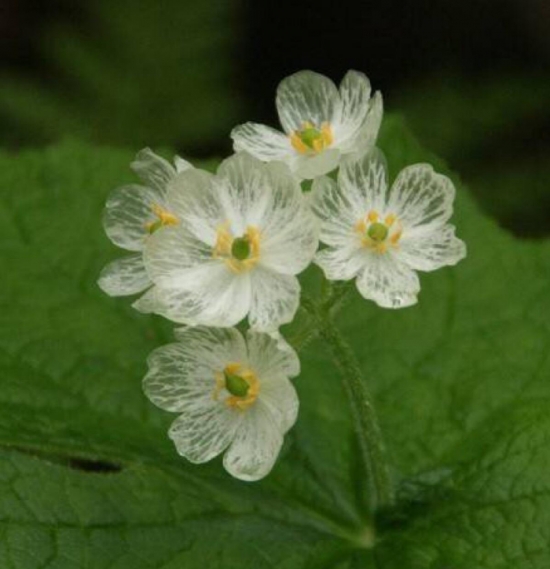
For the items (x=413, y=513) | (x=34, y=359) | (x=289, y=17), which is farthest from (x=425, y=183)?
(x=289, y=17)

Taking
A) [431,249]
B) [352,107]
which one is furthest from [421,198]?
[352,107]

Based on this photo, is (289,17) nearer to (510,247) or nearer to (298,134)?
(510,247)

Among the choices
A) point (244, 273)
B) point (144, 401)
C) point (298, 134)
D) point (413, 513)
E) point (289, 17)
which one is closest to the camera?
point (244, 273)

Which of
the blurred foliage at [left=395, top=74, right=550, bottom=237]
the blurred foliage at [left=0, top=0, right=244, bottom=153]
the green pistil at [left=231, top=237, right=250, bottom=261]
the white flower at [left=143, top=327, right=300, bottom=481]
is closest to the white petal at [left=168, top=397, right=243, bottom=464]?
the white flower at [left=143, top=327, right=300, bottom=481]

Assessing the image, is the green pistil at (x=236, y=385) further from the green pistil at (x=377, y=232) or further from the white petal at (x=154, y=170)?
the white petal at (x=154, y=170)

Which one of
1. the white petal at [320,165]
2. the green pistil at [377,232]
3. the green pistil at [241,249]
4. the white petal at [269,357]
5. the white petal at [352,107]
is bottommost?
the white petal at [269,357]

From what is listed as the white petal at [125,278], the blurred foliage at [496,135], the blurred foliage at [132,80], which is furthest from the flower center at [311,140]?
the blurred foliage at [132,80]
